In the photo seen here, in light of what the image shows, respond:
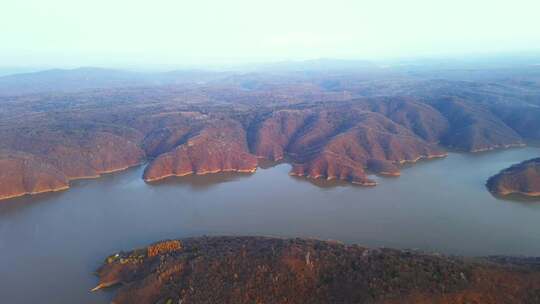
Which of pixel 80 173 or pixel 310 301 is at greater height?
pixel 310 301

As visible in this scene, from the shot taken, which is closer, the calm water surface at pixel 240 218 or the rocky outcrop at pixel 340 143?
the calm water surface at pixel 240 218

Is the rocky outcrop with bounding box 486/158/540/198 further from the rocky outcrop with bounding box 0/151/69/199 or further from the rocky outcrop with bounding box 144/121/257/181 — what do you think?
the rocky outcrop with bounding box 0/151/69/199

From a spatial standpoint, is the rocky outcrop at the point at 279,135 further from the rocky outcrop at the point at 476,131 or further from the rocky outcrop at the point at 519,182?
the rocky outcrop at the point at 519,182

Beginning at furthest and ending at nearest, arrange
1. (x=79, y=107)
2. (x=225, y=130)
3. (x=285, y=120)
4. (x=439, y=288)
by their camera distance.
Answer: (x=79, y=107), (x=285, y=120), (x=225, y=130), (x=439, y=288)

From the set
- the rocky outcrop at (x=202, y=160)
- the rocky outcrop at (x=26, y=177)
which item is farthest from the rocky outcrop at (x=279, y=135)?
the rocky outcrop at (x=26, y=177)

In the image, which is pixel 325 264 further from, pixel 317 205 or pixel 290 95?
pixel 290 95

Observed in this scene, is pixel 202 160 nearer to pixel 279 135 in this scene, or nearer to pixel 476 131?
pixel 279 135

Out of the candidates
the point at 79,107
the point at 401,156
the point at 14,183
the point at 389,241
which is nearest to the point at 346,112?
the point at 401,156
